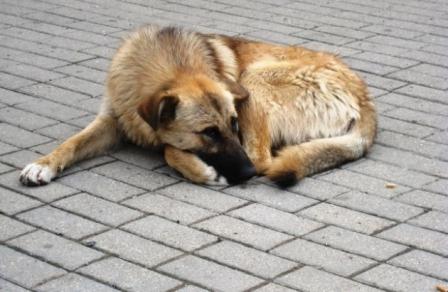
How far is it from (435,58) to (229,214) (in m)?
3.93

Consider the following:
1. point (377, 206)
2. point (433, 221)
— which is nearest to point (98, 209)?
point (377, 206)

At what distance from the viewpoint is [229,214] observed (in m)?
5.70

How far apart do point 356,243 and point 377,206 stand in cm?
59

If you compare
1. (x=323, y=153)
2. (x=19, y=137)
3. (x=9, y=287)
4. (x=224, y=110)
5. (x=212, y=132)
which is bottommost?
(x=9, y=287)

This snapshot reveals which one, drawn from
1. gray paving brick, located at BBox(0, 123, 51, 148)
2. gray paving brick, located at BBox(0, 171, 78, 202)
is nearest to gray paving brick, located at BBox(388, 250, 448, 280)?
gray paving brick, located at BBox(0, 171, 78, 202)

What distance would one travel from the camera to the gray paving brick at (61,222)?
212 inches

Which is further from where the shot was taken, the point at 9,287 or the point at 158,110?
the point at 158,110

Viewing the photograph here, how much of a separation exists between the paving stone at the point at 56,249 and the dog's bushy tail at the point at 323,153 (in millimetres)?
1475

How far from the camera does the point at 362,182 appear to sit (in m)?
6.25

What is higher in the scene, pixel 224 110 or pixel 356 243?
pixel 224 110

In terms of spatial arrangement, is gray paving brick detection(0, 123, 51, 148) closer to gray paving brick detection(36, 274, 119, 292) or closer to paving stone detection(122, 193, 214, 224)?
paving stone detection(122, 193, 214, 224)

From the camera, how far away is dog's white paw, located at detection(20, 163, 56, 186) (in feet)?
19.7

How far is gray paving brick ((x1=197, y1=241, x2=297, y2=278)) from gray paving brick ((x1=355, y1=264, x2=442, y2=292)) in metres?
0.40

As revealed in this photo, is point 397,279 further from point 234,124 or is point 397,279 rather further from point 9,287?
point 9,287
